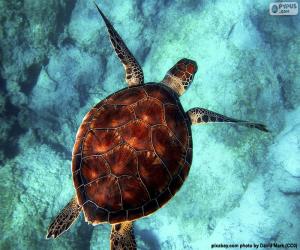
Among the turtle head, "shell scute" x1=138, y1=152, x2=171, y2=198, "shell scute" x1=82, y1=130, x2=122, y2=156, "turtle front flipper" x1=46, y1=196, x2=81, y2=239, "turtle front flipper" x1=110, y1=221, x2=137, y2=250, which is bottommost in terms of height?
"turtle front flipper" x1=110, y1=221, x2=137, y2=250

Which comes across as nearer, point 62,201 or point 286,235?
point 62,201

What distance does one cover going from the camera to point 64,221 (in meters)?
2.63

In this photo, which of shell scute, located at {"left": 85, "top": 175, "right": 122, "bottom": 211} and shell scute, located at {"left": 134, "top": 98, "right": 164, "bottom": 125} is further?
shell scute, located at {"left": 134, "top": 98, "right": 164, "bottom": 125}

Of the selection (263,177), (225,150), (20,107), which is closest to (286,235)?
(263,177)

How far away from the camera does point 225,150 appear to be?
4.83 metres

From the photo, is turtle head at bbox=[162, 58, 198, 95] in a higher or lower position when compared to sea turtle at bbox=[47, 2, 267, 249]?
higher

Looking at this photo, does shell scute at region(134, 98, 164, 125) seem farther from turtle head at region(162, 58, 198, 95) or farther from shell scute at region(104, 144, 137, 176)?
turtle head at region(162, 58, 198, 95)

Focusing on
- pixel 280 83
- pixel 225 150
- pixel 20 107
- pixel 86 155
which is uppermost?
pixel 280 83

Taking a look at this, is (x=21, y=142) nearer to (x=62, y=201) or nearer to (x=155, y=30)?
(x=62, y=201)

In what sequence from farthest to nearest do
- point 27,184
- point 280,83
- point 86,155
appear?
point 280,83, point 27,184, point 86,155

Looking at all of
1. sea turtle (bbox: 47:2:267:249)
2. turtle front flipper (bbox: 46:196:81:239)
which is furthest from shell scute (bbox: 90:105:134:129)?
turtle front flipper (bbox: 46:196:81:239)

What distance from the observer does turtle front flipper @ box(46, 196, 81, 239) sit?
2.59 metres

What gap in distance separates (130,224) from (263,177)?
3.16 metres

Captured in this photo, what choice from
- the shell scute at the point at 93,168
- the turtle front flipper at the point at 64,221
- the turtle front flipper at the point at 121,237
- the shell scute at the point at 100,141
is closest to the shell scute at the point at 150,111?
the shell scute at the point at 100,141
